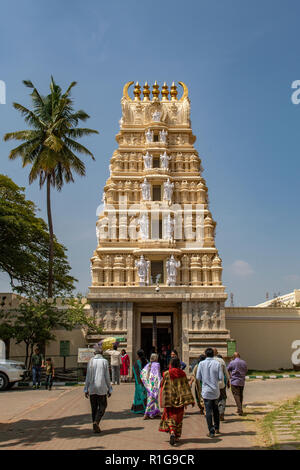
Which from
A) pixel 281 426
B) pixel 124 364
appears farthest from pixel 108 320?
pixel 281 426

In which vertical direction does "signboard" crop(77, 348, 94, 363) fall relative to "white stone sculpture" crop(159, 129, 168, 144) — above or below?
below

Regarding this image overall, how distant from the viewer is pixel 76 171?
30406mm

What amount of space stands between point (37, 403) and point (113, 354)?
5.05 m

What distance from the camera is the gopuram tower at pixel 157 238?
26.6 metres

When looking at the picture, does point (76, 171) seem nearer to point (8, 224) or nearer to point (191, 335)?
point (8, 224)

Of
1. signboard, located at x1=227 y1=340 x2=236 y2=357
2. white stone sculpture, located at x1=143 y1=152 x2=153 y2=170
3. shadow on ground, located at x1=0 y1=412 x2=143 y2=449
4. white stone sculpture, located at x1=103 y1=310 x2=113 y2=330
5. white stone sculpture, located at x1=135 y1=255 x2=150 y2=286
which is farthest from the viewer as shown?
white stone sculpture, located at x1=143 y1=152 x2=153 y2=170

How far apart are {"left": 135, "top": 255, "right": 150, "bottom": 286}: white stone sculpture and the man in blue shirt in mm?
17562

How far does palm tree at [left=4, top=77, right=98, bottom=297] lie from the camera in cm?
2920

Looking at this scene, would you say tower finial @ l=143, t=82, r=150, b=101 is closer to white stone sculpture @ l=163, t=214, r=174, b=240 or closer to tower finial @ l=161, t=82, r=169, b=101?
tower finial @ l=161, t=82, r=169, b=101

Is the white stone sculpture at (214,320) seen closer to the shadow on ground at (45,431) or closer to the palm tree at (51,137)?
the palm tree at (51,137)

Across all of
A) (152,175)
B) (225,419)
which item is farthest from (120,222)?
(225,419)

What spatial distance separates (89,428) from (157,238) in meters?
19.3

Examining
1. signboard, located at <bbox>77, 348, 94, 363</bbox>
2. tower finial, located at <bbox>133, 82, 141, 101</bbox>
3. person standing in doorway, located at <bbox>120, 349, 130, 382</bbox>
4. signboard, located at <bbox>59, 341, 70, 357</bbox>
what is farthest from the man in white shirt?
tower finial, located at <bbox>133, 82, 141, 101</bbox>

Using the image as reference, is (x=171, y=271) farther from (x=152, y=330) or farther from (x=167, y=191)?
(x=152, y=330)
